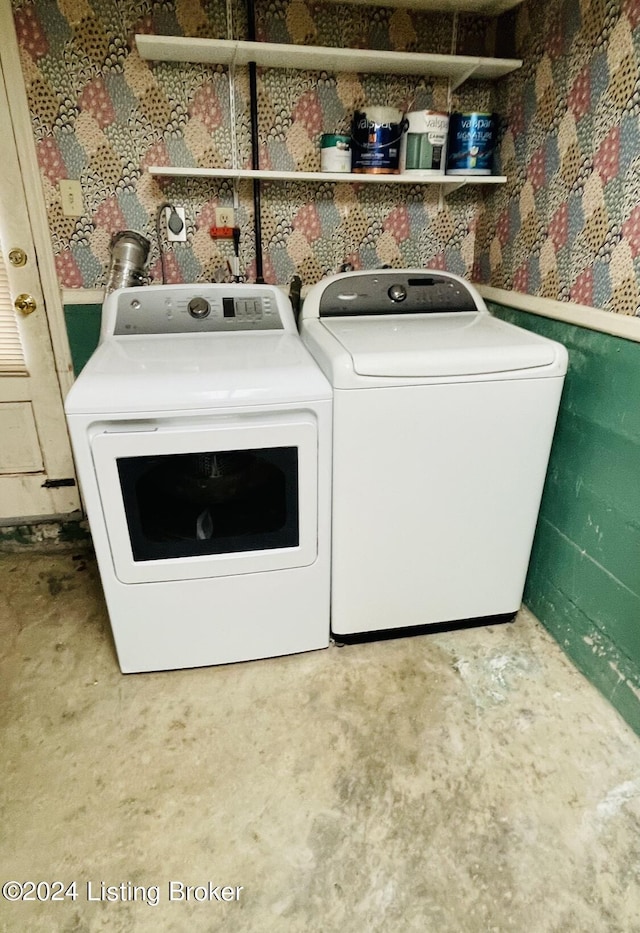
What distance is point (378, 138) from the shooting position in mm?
1881

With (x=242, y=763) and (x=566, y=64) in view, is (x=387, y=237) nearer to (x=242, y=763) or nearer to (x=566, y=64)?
(x=566, y=64)

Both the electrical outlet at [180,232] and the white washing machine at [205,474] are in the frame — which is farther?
the electrical outlet at [180,232]

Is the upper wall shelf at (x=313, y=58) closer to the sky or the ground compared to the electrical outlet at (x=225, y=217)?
closer to the sky

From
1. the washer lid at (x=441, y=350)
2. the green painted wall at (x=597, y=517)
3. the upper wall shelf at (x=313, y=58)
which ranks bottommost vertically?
the green painted wall at (x=597, y=517)

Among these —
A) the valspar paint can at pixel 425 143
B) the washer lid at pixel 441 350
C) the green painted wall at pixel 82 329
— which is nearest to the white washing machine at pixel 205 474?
the washer lid at pixel 441 350

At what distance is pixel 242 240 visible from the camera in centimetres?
208

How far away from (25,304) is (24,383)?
0.28 m

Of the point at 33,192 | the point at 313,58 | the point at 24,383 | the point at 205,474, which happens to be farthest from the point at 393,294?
the point at 24,383

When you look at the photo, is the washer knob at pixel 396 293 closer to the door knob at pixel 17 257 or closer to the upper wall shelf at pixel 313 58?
the upper wall shelf at pixel 313 58

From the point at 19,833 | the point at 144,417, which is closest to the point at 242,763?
the point at 19,833

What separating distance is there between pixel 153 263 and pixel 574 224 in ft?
4.54

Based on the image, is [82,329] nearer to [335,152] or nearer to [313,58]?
[335,152]

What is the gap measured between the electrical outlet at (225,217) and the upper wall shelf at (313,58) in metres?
0.43

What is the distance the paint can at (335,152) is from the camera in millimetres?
1898
